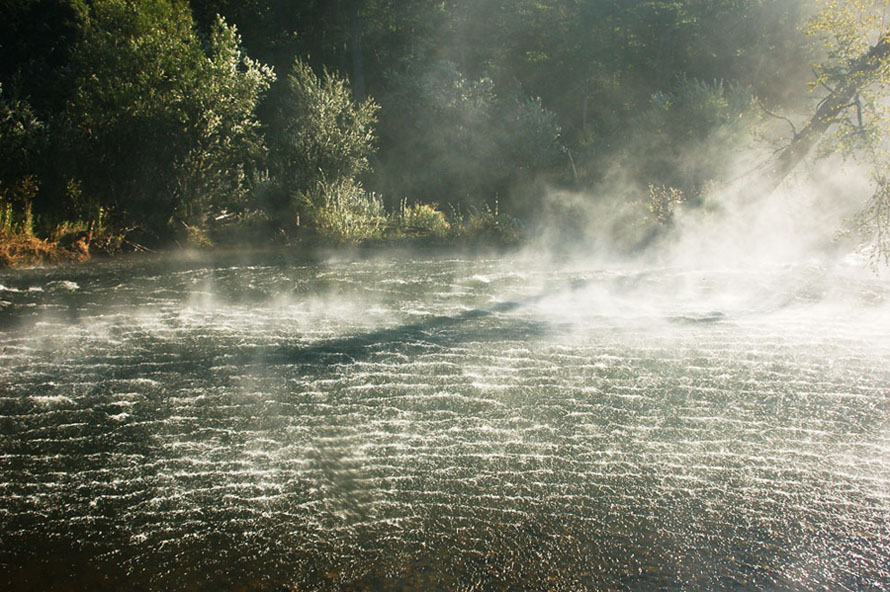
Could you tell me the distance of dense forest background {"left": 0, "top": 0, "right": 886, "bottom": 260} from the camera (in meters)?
15.0

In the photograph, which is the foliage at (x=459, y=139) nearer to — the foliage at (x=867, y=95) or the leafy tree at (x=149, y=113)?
the leafy tree at (x=149, y=113)

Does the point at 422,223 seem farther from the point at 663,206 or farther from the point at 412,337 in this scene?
the point at 412,337

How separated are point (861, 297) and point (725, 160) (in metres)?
Answer: 10.5

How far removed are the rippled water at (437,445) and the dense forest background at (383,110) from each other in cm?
550

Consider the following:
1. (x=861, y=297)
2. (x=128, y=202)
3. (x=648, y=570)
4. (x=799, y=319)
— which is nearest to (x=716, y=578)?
(x=648, y=570)

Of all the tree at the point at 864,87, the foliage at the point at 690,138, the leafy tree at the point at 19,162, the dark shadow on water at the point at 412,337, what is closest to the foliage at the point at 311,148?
the leafy tree at the point at 19,162

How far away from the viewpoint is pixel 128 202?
15.3 m

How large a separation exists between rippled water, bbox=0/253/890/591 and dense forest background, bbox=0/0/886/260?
5.50 m

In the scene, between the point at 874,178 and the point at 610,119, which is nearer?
the point at 874,178

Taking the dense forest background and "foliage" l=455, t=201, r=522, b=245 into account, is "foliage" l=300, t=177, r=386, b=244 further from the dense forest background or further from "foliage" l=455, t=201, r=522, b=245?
"foliage" l=455, t=201, r=522, b=245

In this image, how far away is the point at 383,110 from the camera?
26.4 meters

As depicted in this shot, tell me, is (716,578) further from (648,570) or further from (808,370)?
(808,370)

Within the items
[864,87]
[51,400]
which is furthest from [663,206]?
[51,400]

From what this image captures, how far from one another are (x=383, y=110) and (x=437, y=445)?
22.6 m
